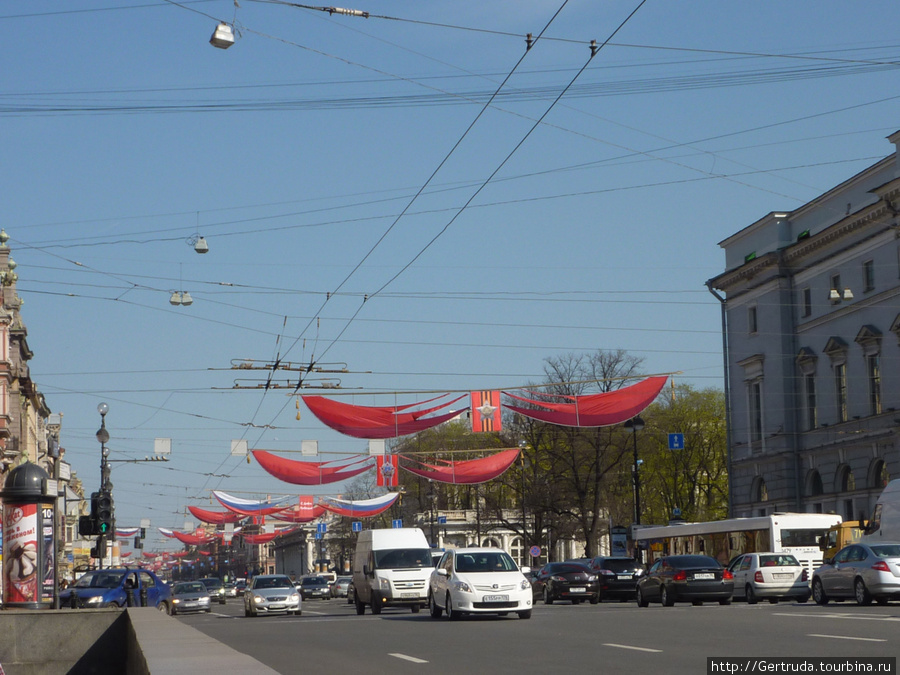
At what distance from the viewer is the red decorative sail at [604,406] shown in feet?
126

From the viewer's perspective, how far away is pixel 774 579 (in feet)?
122

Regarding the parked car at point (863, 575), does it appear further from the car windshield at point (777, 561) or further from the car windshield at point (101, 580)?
the car windshield at point (101, 580)

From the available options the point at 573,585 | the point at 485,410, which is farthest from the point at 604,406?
the point at 573,585

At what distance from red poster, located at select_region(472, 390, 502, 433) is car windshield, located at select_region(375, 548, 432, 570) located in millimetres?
4566

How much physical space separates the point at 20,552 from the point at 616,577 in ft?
81.6

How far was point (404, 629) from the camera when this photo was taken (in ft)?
81.7

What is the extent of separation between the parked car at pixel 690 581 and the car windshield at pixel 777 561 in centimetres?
120

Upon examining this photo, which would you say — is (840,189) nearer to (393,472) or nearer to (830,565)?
(393,472)

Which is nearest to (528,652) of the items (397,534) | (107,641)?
(107,641)

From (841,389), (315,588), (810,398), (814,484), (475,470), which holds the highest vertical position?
(841,389)

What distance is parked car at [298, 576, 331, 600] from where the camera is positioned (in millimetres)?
71750

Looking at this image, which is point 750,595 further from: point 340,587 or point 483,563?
point 340,587

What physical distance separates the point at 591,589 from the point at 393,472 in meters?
13.8

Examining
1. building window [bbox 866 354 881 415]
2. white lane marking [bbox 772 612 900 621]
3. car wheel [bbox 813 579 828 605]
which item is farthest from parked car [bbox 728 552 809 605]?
building window [bbox 866 354 881 415]
